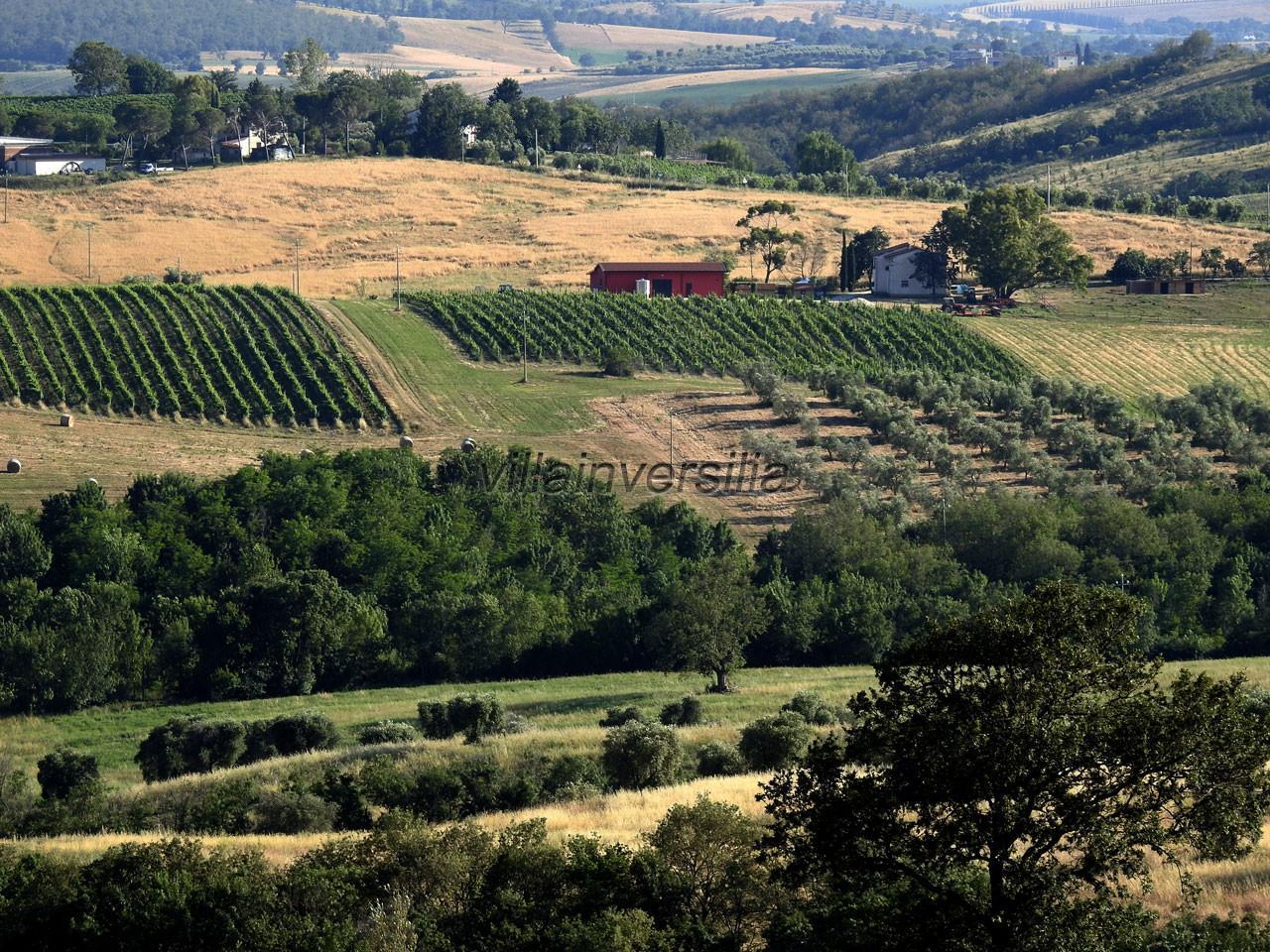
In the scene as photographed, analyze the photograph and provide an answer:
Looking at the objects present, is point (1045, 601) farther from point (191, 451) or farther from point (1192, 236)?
point (1192, 236)

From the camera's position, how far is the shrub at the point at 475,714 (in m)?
40.3

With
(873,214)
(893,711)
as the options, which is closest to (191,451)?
(893,711)

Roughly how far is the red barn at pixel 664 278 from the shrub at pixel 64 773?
198 feet

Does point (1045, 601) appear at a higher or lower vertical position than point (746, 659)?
higher

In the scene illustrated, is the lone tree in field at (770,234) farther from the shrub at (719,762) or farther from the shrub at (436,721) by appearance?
the shrub at (719,762)

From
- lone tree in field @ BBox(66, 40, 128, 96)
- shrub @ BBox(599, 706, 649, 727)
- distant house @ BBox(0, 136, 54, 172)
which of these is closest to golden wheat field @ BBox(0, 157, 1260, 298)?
distant house @ BBox(0, 136, 54, 172)

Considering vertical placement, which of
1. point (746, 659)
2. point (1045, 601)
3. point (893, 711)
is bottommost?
point (746, 659)

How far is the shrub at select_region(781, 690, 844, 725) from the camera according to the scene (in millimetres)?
38656

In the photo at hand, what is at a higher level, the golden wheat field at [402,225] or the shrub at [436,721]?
the golden wheat field at [402,225]

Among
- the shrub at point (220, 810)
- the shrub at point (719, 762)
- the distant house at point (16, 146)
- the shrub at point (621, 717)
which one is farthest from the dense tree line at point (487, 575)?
the distant house at point (16, 146)

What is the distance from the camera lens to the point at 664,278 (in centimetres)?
9725

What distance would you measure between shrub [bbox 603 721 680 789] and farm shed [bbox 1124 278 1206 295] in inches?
2823

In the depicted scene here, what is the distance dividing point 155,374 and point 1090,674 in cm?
6032

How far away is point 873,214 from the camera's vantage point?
121000 mm
